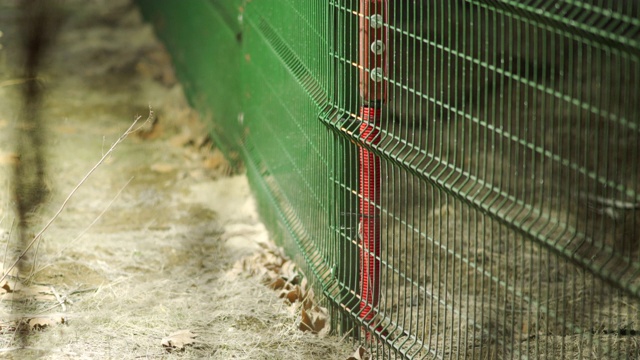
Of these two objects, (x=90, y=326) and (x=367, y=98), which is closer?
(x=367, y=98)

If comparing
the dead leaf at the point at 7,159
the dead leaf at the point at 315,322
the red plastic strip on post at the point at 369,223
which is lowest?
the dead leaf at the point at 7,159

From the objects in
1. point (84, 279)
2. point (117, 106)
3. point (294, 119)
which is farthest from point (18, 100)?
point (294, 119)

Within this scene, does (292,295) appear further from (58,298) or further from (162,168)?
(162,168)

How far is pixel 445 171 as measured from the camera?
3.96 meters

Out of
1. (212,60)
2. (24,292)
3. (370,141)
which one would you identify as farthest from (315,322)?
(212,60)

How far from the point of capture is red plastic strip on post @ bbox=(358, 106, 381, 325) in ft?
13.3

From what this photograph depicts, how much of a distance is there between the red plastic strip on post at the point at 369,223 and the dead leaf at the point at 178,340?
86 cm

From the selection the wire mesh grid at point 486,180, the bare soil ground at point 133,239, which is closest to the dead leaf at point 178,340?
the bare soil ground at point 133,239

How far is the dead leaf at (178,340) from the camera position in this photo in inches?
173

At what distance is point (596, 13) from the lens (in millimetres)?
2781

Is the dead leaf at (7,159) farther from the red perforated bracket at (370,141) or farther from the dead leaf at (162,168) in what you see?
the red perforated bracket at (370,141)

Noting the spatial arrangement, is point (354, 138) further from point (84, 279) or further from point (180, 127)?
point (180, 127)

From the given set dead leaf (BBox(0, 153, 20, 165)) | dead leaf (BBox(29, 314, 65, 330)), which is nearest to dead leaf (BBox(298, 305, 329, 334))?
dead leaf (BBox(29, 314, 65, 330))

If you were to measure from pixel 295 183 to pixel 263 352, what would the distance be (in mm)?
1150
